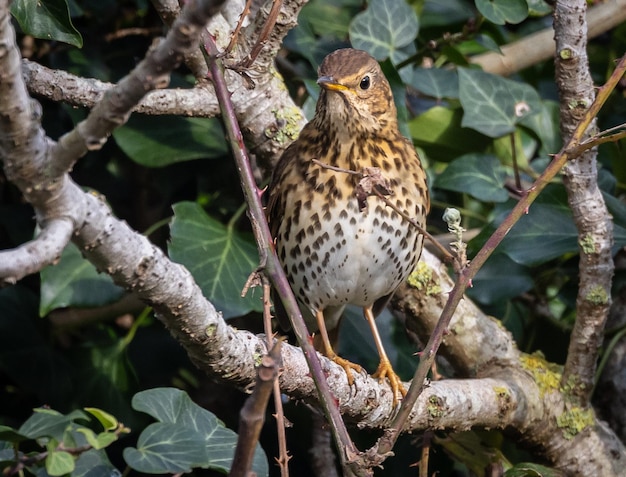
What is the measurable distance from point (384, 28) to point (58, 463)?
194 centimetres

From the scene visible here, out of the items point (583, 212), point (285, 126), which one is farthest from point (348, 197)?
point (583, 212)

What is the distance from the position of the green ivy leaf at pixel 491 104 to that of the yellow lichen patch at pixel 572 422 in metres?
0.87

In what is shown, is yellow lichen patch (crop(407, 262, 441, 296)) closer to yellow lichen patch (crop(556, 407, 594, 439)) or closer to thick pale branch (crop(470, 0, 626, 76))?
yellow lichen patch (crop(556, 407, 594, 439))

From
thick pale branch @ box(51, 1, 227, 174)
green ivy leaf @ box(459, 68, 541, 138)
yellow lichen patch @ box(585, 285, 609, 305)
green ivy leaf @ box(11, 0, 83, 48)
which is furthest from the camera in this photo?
green ivy leaf @ box(459, 68, 541, 138)

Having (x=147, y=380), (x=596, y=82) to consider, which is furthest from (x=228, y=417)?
(x=596, y=82)

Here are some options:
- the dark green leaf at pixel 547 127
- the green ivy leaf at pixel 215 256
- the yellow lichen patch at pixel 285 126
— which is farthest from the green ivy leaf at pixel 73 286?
the dark green leaf at pixel 547 127

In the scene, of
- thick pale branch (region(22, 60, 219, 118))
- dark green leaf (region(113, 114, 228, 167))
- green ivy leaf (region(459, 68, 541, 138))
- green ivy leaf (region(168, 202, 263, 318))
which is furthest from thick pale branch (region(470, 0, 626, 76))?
thick pale branch (region(22, 60, 219, 118))

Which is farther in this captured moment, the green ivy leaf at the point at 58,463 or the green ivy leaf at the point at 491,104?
the green ivy leaf at the point at 491,104

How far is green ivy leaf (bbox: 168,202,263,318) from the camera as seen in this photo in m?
2.55

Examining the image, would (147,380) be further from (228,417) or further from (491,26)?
(491,26)

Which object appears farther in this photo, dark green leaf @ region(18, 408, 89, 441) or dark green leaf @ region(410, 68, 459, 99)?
dark green leaf @ region(410, 68, 459, 99)

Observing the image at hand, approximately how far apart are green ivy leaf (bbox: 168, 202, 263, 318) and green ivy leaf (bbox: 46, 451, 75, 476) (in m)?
1.04

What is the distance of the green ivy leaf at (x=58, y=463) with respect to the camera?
57.7 inches

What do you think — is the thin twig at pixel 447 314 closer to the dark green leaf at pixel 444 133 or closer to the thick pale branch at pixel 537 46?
the dark green leaf at pixel 444 133
